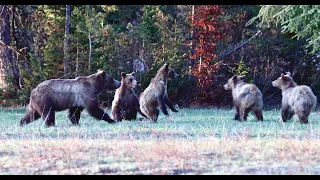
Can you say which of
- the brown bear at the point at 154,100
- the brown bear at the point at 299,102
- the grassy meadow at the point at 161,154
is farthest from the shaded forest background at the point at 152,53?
the grassy meadow at the point at 161,154

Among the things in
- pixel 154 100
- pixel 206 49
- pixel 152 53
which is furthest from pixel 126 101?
pixel 206 49

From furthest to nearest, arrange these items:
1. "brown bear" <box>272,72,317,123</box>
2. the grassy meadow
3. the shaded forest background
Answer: the shaded forest background → "brown bear" <box>272,72,317,123</box> → the grassy meadow

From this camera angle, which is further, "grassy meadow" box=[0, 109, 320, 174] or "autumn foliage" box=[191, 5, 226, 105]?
"autumn foliage" box=[191, 5, 226, 105]

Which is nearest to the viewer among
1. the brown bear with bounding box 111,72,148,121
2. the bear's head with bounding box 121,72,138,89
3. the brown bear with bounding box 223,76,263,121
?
the brown bear with bounding box 223,76,263,121

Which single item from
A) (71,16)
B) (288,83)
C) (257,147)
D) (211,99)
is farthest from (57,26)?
(257,147)

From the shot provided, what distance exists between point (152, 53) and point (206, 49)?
2.47 metres

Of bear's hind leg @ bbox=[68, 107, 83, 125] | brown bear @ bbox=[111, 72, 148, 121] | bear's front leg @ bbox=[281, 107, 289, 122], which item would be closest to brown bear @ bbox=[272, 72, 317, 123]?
bear's front leg @ bbox=[281, 107, 289, 122]

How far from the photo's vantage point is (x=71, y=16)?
2519cm

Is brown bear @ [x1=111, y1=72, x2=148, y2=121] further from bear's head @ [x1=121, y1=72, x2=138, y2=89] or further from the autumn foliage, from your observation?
the autumn foliage

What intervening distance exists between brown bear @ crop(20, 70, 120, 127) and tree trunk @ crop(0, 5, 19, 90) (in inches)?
469

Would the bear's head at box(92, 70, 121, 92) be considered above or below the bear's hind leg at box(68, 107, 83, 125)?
above

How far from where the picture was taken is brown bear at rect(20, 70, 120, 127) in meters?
13.5

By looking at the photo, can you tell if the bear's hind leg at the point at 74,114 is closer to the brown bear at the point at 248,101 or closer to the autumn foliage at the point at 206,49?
the brown bear at the point at 248,101
